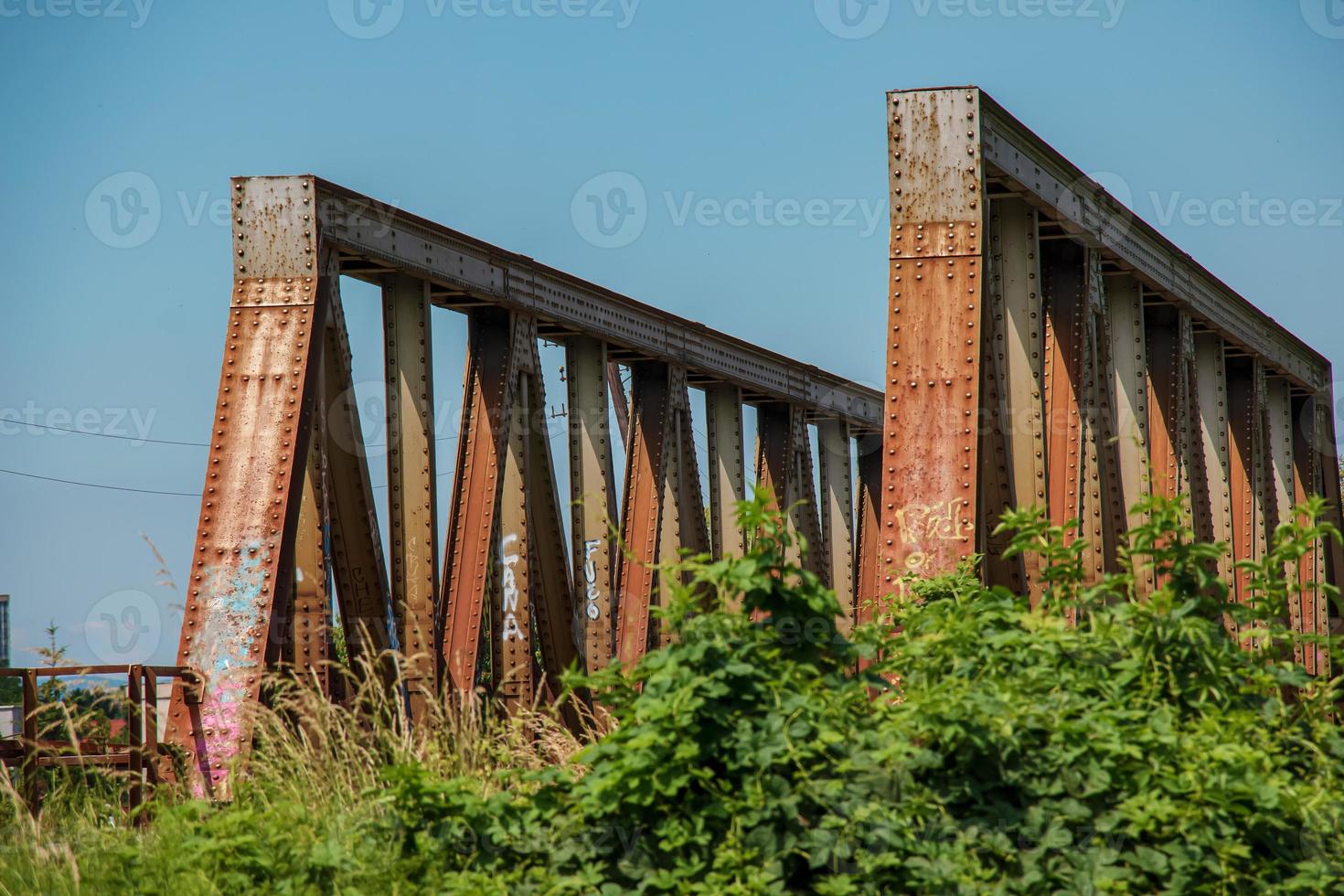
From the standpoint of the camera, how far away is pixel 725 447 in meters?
19.2

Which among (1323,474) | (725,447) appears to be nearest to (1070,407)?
(725,447)

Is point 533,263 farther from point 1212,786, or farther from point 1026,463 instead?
point 1212,786

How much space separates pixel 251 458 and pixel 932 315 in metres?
4.65

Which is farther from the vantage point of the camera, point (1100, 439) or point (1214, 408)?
point (1214, 408)

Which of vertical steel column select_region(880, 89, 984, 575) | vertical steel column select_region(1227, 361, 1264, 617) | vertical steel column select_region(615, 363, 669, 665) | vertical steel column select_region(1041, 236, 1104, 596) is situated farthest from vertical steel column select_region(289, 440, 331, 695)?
vertical steel column select_region(1227, 361, 1264, 617)

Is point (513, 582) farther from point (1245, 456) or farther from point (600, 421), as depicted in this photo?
point (1245, 456)

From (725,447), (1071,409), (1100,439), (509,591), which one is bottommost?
(509,591)

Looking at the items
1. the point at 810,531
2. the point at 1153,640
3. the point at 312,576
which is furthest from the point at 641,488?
the point at 1153,640

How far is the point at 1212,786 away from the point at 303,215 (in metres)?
7.75

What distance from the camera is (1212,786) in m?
4.84

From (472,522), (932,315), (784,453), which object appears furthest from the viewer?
(784,453)

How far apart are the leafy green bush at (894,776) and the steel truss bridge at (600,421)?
2.25ft

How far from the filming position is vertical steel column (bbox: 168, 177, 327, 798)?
9.46 metres

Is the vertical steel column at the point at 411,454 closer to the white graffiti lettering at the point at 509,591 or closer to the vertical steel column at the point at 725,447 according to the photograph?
the white graffiti lettering at the point at 509,591
